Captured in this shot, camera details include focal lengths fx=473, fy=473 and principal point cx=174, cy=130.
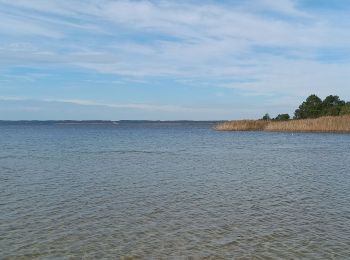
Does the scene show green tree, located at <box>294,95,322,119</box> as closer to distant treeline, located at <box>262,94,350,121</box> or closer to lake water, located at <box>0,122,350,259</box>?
distant treeline, located at <box>262,94,350,121</box>

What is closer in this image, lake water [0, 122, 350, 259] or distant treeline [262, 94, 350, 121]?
lake water [0, 122, 350, 259]

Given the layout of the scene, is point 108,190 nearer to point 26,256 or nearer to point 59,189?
point 59,189

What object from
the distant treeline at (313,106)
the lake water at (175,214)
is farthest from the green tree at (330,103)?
the lake water at (175,214)

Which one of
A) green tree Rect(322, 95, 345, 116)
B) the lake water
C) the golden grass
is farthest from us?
green tree Rect(322, 95, 345, 116)

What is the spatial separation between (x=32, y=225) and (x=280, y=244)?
5.93 m

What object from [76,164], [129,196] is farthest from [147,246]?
[76,164]

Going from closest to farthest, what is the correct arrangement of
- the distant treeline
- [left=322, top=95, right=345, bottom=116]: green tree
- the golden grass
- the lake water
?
the lake water, the golden grass, [left=322, top=95, right=345, bottom=116]: green tree, the distant treeline

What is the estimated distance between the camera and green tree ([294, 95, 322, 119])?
96.1 meters

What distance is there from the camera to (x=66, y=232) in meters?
10.9

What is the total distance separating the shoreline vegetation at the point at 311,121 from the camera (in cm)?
6538

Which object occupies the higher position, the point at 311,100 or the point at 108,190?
the point at 311,100

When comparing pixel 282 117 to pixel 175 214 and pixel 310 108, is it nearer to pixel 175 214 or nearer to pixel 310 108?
pixel 310 108

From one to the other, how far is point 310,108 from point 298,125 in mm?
28170

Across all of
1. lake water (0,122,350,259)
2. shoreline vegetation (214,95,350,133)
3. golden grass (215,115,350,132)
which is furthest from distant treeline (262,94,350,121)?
lake water (0,122,350,259)
